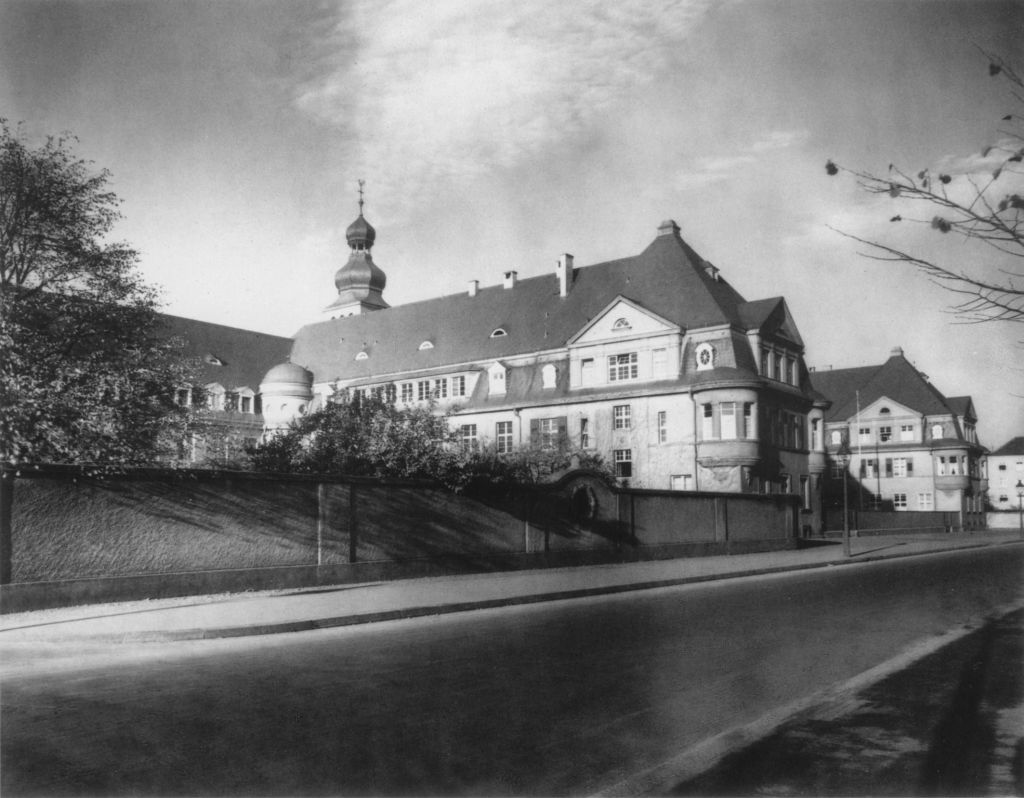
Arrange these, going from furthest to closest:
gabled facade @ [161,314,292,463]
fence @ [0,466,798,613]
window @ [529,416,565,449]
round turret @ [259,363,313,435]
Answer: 1. gabled facade @ [161,314,292,463]
2. round turret @ [259,363,313,435]
3. window @ [529,416,565,449]
4. fence @ [0,466,798,613]

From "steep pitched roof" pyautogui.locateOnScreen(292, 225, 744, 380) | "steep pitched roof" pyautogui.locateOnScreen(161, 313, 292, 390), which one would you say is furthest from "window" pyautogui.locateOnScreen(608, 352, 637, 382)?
"steep pitched roof" pyautogui.locateOnScreen(161, 313, 292, 390)

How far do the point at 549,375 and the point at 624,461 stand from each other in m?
6.91

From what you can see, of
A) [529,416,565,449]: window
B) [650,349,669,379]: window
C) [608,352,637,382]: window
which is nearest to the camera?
[529,416,565,449]: window

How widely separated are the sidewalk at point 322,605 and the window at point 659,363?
847 inches

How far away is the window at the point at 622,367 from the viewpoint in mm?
47031

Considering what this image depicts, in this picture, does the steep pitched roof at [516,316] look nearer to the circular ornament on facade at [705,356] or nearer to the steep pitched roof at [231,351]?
the circular ornament on facade at [705,356]

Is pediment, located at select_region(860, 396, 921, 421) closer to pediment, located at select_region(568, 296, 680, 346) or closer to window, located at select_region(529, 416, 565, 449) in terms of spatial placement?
pediment, located at select_region(568, 296, 680, 346)

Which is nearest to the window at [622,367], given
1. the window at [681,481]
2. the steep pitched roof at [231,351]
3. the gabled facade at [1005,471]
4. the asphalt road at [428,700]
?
the window at [681,481]

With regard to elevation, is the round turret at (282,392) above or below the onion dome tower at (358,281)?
below

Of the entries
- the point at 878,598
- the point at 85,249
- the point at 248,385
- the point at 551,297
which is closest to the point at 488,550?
the point at 878,598

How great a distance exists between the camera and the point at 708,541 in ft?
107

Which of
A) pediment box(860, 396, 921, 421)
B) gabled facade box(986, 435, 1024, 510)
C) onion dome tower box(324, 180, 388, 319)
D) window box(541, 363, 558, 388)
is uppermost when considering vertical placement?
onion dome tower box(324, 180, 388, 319)

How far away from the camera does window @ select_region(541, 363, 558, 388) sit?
164 ft

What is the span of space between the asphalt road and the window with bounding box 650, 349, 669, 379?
3139 cm
